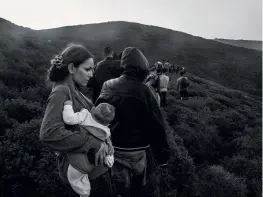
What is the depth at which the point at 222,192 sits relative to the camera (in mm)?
5535

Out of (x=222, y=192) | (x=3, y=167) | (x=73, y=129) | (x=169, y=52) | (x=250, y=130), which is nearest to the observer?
(x=73, y=129)

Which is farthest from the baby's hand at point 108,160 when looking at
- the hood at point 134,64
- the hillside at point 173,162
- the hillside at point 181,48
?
the hillside at point 181,48

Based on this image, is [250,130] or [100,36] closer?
[250,130]

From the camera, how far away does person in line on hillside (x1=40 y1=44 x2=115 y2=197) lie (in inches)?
77.9

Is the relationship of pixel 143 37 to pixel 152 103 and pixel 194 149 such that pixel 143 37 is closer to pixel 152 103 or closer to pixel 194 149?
pixel 194 149

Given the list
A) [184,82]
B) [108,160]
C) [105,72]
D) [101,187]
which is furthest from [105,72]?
[184,82]

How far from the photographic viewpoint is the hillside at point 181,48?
135 feet

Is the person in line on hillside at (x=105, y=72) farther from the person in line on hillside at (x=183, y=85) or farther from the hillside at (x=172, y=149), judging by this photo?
the person in line on hillside at (x=183, y=85)

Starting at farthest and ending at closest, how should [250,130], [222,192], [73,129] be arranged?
[250,130], [222,192], [73,129]

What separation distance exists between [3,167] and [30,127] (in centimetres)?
118

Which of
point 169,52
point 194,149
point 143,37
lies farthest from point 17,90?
point 143,37

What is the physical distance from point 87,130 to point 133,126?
1.03 metres

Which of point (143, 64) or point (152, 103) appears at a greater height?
point (143, 64)

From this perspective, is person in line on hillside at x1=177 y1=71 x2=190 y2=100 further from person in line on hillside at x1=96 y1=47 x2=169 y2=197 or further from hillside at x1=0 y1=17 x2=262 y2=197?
person in line on hillside at x1=96 y1=47 x2=169 y2=197
